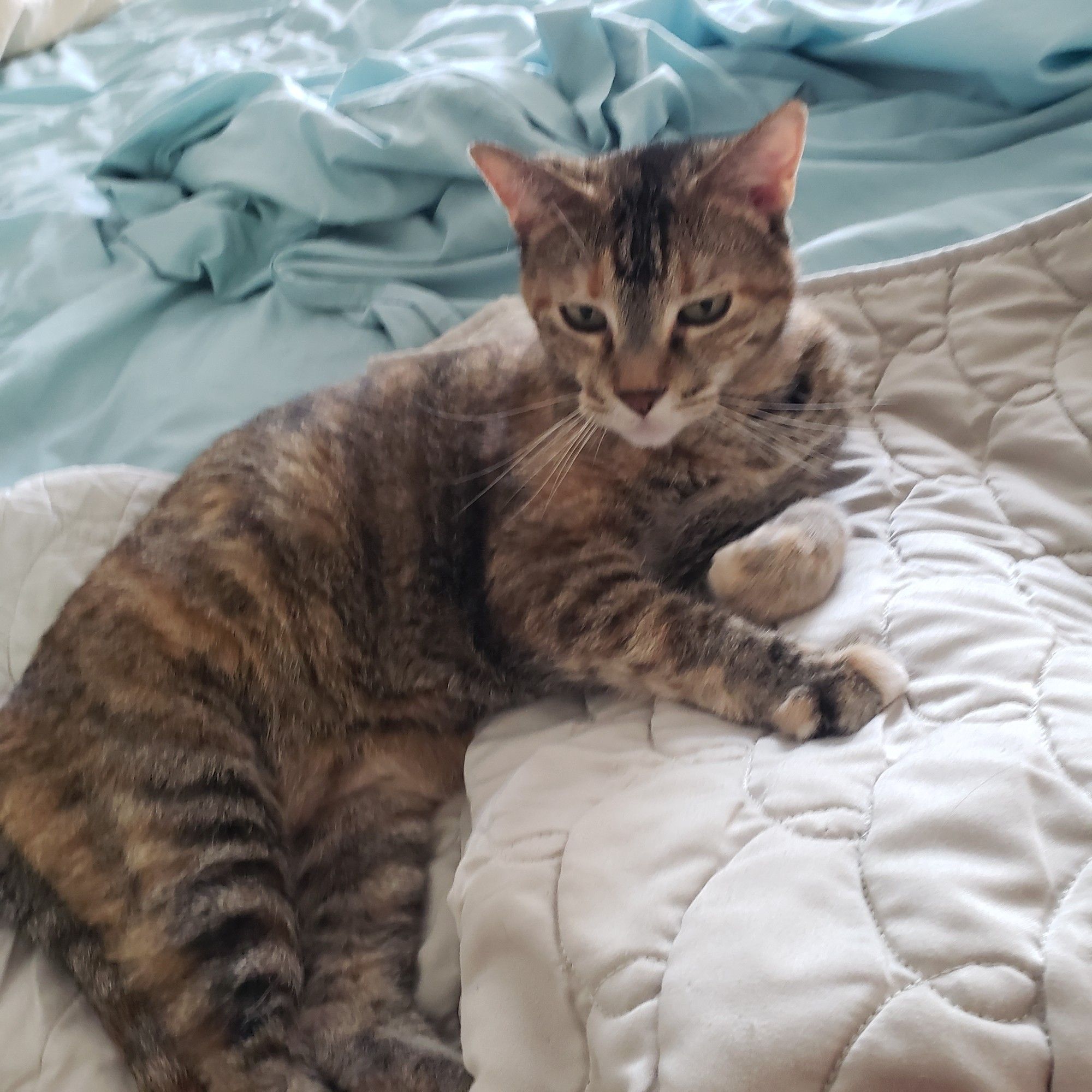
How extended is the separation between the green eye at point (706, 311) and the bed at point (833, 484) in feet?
1.01

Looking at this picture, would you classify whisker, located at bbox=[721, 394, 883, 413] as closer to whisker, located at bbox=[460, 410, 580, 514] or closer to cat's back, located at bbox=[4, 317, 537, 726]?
whisker, located at bbox=[460, 410, 580, 514]

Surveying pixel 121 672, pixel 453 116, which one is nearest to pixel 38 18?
pixel 453 116

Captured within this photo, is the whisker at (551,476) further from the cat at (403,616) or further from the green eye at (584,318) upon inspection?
the green eye at (584,318)

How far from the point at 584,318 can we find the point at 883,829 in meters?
0.83

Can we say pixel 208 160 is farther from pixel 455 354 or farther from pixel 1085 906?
pixel 1085 906

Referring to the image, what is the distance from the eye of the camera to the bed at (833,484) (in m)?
0.66

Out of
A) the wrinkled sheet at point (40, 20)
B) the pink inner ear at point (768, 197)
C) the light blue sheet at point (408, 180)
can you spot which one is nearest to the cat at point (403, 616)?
the pink inner ear at point (768, 197)

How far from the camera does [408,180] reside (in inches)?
72.9

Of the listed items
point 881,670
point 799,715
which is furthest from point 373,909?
point 881,670

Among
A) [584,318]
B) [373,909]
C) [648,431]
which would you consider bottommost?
[373,909]

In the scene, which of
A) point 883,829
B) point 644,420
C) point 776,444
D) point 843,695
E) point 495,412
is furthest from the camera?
point 495,412

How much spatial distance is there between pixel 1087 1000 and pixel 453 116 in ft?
5.94

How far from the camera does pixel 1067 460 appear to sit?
1.09 m

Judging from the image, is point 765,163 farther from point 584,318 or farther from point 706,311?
point 584,318
